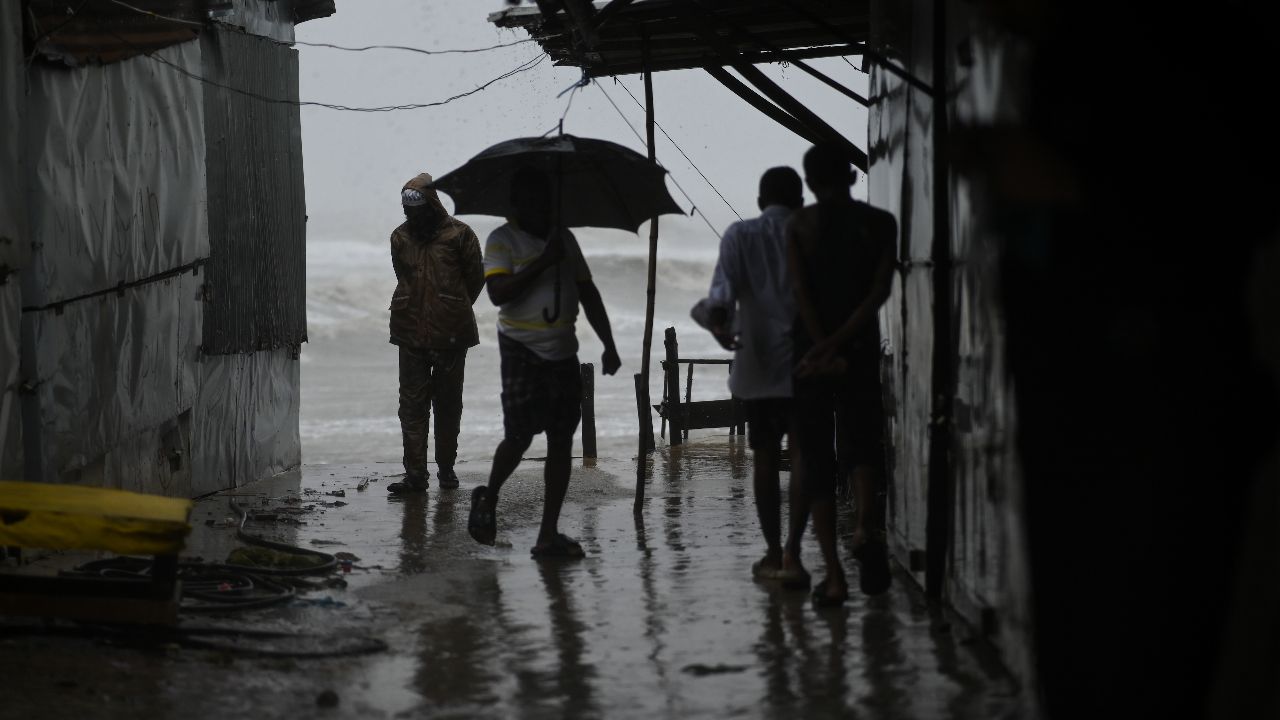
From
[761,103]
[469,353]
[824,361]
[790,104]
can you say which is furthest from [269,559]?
[469,353]

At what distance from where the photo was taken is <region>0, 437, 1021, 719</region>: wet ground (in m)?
4.47

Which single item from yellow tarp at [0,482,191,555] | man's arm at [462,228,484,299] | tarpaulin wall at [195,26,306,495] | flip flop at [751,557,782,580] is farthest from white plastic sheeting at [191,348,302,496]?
yellow tarp at [0,482,191,555]

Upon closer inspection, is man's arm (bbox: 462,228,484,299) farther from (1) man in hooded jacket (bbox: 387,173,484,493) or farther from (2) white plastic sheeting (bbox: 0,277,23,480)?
(2) white plastic sheeting (bbox: 0,277,23,480)

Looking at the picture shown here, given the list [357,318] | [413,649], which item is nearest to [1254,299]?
[413,649]

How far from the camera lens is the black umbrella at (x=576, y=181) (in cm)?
776

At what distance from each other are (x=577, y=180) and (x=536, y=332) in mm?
1344

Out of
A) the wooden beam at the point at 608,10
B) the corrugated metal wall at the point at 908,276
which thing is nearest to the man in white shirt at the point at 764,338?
the corrugated metal wall at the point at 908,276

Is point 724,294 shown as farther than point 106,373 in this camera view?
No

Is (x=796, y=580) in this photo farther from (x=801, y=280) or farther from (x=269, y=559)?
(x=269, y=559)

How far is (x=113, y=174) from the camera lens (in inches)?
328

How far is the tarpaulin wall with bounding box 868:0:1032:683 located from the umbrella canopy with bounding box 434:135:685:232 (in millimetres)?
1438

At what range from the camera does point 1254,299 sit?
6.86 feet

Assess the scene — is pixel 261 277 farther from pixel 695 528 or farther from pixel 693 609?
pixel 693 609

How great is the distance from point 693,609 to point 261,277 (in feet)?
21.7
